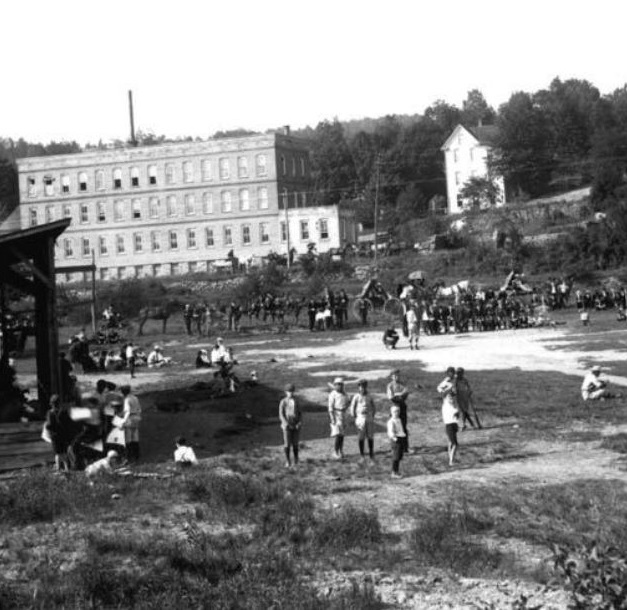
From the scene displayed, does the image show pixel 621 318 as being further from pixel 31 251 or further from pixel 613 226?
pixel 31 251

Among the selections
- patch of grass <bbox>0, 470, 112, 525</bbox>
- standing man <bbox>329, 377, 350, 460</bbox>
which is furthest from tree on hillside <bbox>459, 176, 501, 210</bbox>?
patch of grass <bbox>0, 470, 112, 525</bbox>

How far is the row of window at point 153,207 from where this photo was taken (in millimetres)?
94125

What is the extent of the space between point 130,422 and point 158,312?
4162 centimetres

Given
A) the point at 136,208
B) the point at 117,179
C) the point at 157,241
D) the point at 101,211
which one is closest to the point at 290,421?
the point at 157,241

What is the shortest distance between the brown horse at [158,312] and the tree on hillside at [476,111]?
82974 mm

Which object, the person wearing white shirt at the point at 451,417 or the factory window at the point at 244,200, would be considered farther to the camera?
the factory window at the point at 244,200

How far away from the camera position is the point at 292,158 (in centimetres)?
9712

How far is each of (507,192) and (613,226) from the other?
103ft

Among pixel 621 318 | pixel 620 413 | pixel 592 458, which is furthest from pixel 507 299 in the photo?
pixel 592 458

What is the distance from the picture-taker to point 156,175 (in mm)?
96250

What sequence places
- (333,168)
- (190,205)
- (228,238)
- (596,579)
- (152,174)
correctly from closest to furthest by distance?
(596,579) < (228,238) < (190,205) < (152,174) < (333,168)

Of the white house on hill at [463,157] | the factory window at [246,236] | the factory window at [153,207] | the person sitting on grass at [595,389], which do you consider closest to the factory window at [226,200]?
the factory window at [246,236]

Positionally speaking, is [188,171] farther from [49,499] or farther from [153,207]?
[49,499]

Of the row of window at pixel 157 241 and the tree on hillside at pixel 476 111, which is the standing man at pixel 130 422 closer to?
the row of window at pixel 157 241
